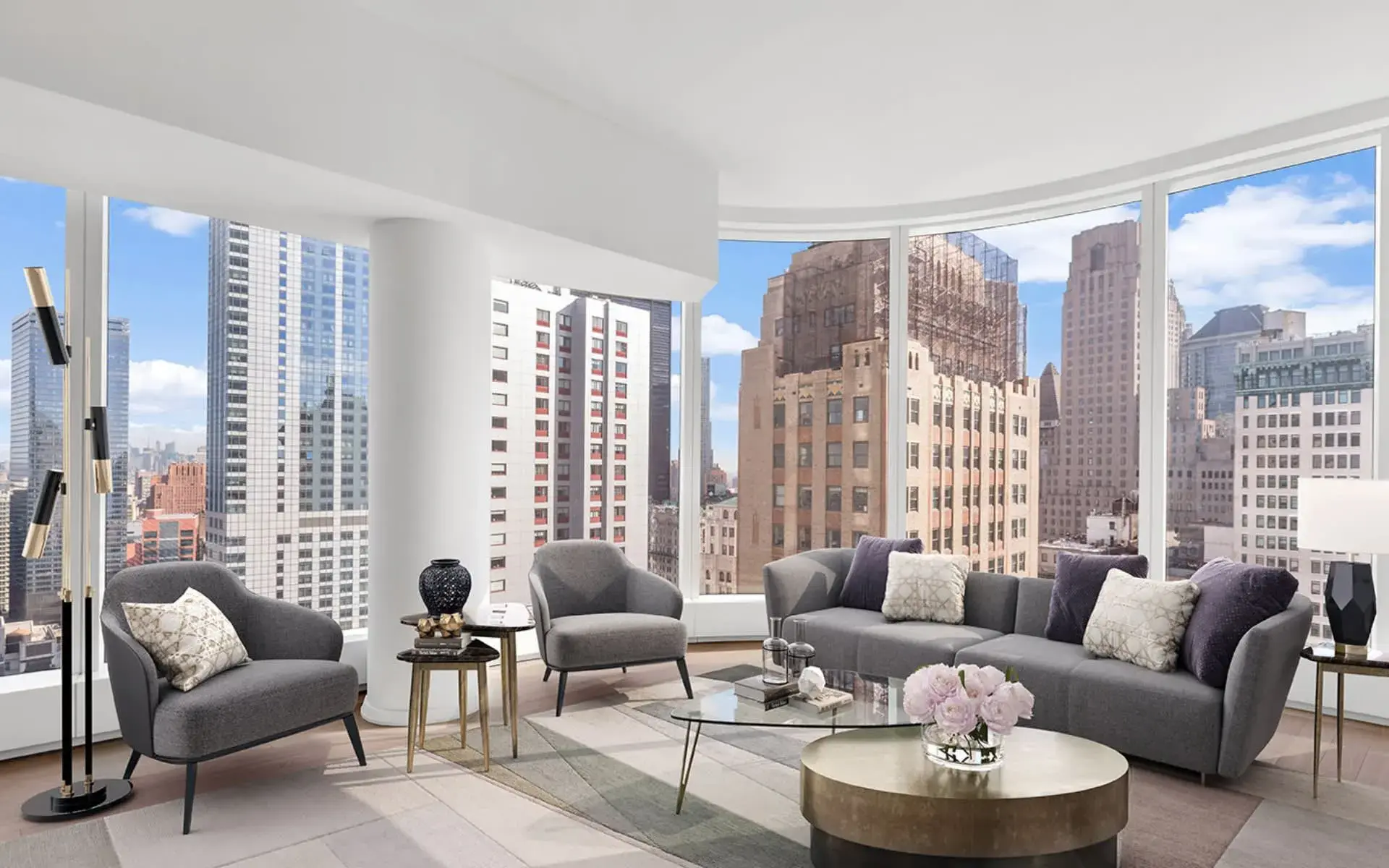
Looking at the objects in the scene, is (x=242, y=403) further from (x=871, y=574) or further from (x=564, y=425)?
(x=871, y=574)

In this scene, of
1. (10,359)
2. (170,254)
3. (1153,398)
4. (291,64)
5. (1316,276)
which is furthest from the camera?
(1153,398)

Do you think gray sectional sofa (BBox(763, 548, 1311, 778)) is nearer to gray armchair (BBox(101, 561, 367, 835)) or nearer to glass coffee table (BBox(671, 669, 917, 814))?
glass coffee table (BBox(671, 669, 917, 814))

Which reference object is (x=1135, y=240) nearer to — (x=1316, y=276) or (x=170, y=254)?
(x=1316, y=276)

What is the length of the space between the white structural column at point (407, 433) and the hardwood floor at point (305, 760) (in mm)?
290

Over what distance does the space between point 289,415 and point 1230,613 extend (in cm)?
465

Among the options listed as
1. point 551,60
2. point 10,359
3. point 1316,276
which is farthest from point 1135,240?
point 10,359

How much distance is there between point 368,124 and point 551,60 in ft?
2.97

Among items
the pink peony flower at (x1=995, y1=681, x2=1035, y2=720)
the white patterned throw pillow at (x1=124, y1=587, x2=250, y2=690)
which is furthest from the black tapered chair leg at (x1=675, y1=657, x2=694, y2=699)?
the pink peony flower at (x1=995, y1=681, x2=1035, y2=720)

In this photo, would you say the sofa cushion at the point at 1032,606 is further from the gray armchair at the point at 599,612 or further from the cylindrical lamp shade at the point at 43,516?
the cylindrical lamp shade at the point at 43,516

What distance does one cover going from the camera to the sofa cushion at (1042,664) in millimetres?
3980

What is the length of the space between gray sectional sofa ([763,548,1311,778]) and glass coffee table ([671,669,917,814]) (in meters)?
0.84

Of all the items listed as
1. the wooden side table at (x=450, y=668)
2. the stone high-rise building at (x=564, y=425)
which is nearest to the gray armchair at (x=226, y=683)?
the wooden side table at (x=450, y=668)

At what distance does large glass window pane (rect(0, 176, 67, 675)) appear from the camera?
404cm

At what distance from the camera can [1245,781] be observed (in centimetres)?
369
